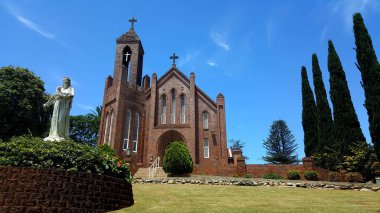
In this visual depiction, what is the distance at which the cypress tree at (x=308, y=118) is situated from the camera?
33.6m

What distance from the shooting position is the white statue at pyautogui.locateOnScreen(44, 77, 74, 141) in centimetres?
1319

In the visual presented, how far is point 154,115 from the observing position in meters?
33.6

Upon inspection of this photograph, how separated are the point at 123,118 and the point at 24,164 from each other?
22007mm

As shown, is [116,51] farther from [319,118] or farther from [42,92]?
[319,118]

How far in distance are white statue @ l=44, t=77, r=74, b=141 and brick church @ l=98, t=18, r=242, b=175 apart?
1703 centimetres

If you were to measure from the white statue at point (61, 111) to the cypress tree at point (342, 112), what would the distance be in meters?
21.4

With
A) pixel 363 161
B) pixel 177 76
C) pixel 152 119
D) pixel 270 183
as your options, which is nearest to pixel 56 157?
pixel 270 183

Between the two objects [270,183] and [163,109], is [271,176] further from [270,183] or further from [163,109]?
[163,109]

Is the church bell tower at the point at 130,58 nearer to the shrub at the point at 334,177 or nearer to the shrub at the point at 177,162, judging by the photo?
the shrub at the point at 177,162

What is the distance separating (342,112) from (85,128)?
142 feet

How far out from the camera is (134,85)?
113 ft

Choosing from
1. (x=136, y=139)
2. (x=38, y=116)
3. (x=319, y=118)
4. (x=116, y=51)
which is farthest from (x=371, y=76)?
(x=38, y=116)

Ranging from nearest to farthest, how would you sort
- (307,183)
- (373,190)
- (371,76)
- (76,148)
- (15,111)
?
(76,148), (373,190), (307,183), (371,76), (15,111)

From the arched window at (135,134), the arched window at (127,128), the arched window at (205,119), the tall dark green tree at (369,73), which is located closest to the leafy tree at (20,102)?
the arched window at (127,128)
